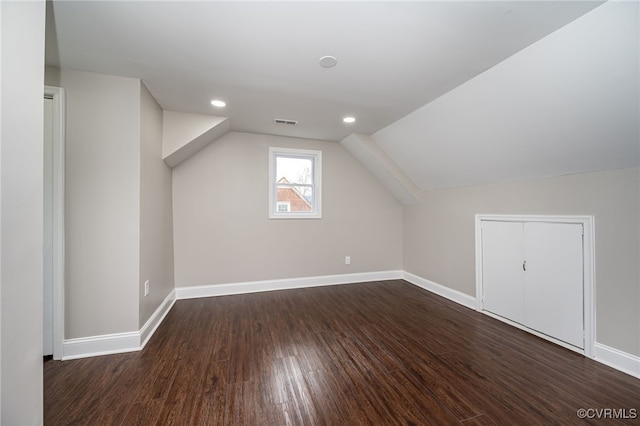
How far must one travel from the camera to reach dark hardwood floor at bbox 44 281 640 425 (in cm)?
150

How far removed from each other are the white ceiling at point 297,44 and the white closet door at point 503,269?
5.59ft

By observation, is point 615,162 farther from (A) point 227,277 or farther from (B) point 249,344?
(A) point 227,277

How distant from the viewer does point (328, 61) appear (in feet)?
6.23

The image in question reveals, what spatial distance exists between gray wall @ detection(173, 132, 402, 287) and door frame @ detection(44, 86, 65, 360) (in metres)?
1.39

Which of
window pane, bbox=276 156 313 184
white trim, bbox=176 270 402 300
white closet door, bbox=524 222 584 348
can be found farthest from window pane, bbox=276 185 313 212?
white closet door, bbox=524 222 584 348

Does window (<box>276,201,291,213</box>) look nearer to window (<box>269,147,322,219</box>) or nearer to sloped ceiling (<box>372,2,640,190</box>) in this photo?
window (<box>269,147,322,219</box>)

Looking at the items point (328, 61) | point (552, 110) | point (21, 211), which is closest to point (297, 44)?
point (328, 61)

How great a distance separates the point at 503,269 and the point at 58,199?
4.32 metres

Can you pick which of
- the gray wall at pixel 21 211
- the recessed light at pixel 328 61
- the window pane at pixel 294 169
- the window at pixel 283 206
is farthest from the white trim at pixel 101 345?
the recessed light at pixel 328 61

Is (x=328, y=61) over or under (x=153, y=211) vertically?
over

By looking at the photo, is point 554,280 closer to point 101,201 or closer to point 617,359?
point 617,359

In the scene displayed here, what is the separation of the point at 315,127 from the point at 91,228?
2633mm

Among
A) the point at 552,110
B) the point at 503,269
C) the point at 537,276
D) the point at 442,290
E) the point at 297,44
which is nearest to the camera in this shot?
the point at 297,44

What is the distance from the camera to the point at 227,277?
361 cm
